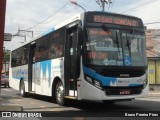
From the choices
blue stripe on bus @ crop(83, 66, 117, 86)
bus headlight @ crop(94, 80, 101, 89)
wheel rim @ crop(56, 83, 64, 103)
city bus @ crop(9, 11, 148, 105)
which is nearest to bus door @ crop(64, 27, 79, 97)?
city bus @ crop(9, 11, 148, 105)

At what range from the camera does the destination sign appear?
44.2ft

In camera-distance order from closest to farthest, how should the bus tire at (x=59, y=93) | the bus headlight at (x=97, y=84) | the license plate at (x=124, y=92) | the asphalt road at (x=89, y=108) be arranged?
1. the asphalt road at (x=89, y=108)
2. the bus headlight at (x=97, y=84)
3. the license plate at (x=124, y=92)
4. the bus tire at (x=59, y=93)

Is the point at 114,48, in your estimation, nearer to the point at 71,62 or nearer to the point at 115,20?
the point at 115,20

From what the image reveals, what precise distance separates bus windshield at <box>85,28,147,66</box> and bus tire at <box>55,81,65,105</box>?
2578 millimetres

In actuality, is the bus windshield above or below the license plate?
above

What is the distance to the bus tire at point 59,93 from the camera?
15080mm

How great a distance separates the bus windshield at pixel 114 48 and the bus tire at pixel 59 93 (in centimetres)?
258

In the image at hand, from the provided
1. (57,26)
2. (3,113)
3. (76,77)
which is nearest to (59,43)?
(57,26)

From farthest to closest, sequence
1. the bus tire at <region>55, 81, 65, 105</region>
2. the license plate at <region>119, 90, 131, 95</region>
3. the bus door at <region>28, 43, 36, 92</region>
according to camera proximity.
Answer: the bus door at <region>28, 43, 36, 92</region>
the bus tire at <region>55, 81, 65, 105</region>
the license plate at <region>119, 90, 131, 95</region>

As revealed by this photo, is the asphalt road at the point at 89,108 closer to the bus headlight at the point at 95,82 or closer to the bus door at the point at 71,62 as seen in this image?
the bus door at the point at 71,62

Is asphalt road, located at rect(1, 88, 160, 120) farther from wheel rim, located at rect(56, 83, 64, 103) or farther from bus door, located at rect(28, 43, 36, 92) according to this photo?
bus door, located at rect(28, 43, 36, 92)

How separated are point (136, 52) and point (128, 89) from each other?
4.53 feet

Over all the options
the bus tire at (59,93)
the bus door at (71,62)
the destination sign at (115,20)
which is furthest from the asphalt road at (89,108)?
the destination sign at (115,20)

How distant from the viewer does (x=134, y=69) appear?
44.8ft
